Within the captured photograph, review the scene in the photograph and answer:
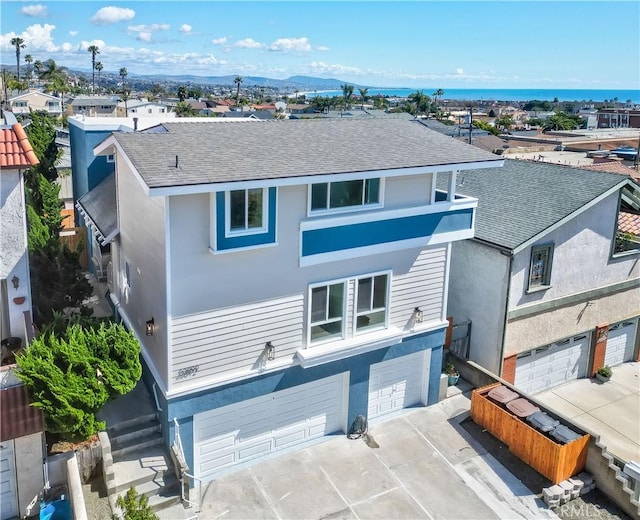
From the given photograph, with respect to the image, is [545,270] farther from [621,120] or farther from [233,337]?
[621,120]

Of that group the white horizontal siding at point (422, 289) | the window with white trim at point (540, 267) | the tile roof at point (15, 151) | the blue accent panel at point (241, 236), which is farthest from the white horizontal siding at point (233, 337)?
the window with white trim at point (540, 267)

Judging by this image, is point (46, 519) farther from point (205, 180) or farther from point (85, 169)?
point (85, 169)

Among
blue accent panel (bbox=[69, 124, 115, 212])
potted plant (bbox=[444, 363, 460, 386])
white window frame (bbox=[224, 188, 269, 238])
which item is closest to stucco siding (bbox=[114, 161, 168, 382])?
white window frame (bbox=[224, 188, 269, 238])

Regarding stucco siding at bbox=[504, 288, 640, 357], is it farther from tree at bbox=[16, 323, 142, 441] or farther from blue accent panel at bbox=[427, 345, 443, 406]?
tree at bbox=[16, 323, 142, 441]

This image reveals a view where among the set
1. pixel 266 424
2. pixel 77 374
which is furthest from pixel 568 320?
pixel 77 374

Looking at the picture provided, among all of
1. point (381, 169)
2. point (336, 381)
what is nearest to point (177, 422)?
point (336, 381)

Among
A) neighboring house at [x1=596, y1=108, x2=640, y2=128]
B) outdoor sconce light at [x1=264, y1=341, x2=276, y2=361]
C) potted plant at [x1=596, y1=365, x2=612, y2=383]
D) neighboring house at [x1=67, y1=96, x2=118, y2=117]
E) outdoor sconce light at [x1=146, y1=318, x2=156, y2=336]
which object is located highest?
neighboring house at [x1=596, y1=108, x2=640, y2=128]
